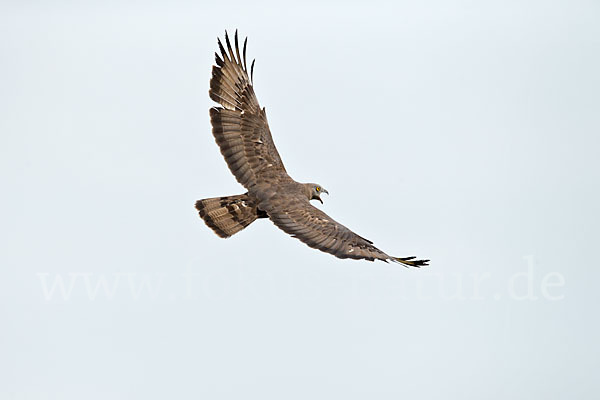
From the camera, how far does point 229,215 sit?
17531 millimetres

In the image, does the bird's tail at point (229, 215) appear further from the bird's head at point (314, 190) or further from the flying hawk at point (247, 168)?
the bird's head at point (314, 190)

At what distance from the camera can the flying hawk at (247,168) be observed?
1683cm

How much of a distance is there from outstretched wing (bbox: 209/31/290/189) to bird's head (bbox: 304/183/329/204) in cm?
44

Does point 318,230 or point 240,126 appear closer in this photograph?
point 318,230

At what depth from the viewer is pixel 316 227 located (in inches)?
635

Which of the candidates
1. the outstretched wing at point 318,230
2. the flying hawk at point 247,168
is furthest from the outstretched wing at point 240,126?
the outstretched wing at point 318,230

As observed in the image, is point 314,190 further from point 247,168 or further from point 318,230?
point 318,230

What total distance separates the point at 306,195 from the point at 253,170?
1.06m

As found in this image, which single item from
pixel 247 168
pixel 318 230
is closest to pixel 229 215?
pixel 247 168

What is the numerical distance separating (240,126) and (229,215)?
1.65 m

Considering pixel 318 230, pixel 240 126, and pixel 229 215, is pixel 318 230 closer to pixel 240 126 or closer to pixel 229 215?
pixel 229 215

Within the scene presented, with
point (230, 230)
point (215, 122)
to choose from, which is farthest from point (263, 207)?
point (215, 122)

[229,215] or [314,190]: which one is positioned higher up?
[314,190]

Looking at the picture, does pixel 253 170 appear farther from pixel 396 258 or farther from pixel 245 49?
pixel 396 258
